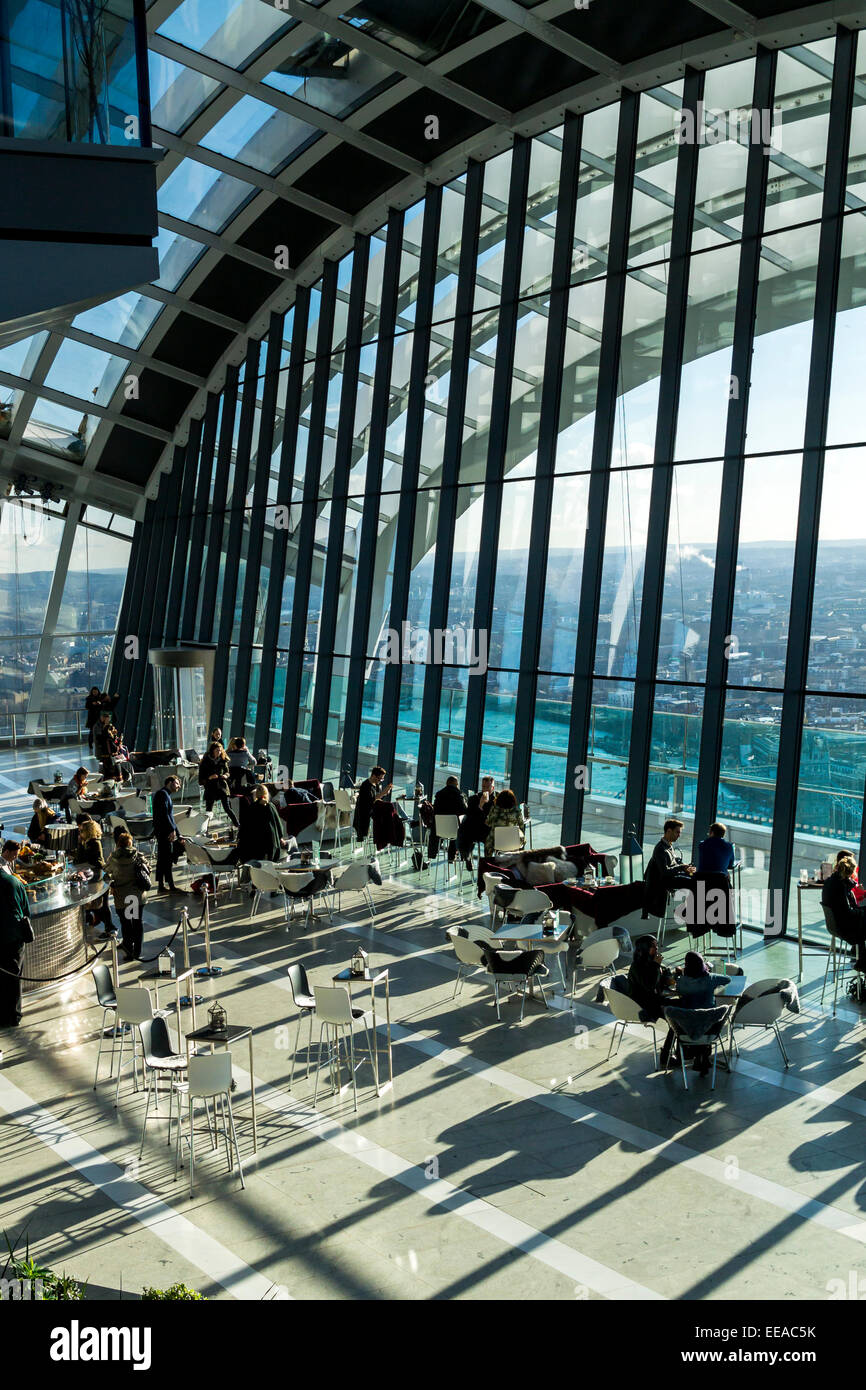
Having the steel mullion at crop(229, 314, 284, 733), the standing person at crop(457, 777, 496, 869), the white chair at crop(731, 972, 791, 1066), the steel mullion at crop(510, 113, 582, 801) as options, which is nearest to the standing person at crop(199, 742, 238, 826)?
the standing person at crop(457, 777, 496, 869)

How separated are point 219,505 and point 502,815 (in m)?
13.6

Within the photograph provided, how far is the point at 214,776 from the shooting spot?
55.2 ft

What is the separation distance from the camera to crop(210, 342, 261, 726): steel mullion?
2342 cm

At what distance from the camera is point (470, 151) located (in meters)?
16.8

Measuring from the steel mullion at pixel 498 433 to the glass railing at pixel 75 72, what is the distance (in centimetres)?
966

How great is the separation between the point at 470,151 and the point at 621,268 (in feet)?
13.8

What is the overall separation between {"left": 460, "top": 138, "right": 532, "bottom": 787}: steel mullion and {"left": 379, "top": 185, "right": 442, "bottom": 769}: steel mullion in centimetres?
186

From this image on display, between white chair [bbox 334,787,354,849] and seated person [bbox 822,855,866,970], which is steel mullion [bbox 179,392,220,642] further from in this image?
seated person [bbox 822,855,866,970]

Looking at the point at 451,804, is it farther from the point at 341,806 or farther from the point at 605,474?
the point at 605,474

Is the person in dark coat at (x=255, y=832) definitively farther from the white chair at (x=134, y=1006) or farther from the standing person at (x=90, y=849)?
the white chair at (x=134, y=1006)

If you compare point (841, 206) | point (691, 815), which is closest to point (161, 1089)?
point (691, 815)

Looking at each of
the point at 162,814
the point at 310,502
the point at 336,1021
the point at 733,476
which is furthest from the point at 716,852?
the point at 310,502

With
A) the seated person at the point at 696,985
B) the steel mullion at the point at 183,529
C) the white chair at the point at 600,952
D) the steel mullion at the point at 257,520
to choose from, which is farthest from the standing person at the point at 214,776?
the steel mullion at the point at 183,529
